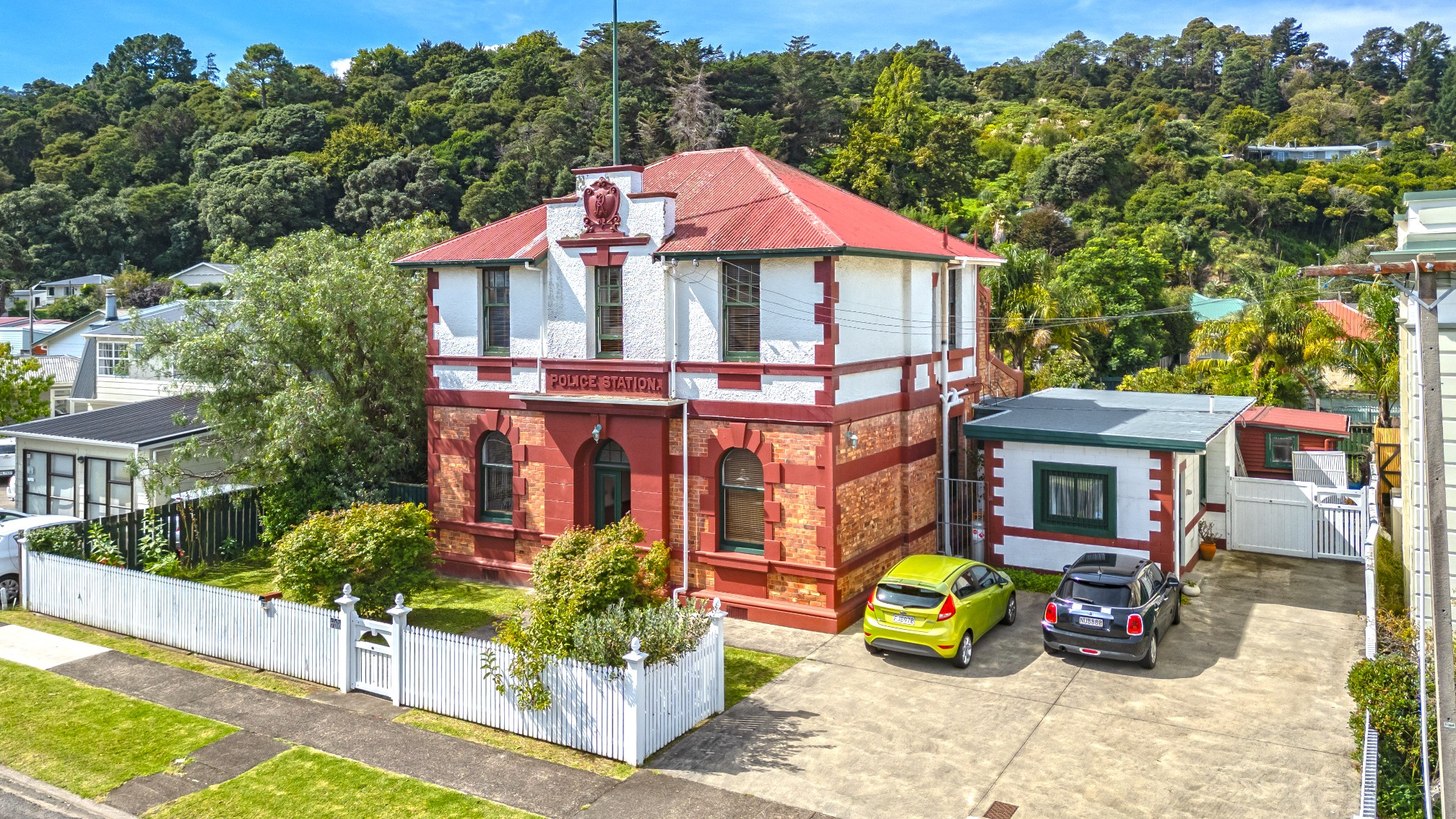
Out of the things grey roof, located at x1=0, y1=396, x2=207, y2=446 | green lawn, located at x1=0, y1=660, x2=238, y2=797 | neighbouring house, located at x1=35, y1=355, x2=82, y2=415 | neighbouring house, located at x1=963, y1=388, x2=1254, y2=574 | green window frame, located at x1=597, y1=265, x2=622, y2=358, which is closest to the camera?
green lawn, located at x1=0, y1=660, x2=238, y2=797

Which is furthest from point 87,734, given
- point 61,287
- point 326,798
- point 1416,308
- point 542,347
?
point 61,287

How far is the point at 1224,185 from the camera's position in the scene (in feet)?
253

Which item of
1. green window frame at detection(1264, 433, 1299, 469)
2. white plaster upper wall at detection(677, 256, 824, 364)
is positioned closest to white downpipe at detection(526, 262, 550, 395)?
white plaster upper wall at detection(677, 256, 824, 364)

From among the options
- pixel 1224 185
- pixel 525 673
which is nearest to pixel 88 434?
pixel 525 673

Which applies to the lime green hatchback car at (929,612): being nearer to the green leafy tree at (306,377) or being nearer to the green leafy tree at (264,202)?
the green leafy tree at (306,377)

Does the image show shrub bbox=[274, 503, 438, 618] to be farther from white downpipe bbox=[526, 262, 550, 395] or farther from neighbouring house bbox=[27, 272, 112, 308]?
neighbouring house bbox=[27, 272, 112, 308]

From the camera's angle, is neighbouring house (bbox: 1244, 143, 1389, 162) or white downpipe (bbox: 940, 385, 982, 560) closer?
white downpipe (bbox: 940, 385, 982, 560)

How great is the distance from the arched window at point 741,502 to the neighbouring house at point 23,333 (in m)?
43.8

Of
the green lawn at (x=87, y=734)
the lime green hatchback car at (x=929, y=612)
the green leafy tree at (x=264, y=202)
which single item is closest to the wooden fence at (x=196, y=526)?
the green lawn at (x=87, y=734)

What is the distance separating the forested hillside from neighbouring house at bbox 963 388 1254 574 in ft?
96.4

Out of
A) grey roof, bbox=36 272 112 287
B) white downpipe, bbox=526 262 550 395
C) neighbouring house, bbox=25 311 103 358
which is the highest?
→ grey roof, bbox=36 272 112 287

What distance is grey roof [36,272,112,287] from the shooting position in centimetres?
8000

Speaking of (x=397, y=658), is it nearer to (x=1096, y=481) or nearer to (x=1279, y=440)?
(x=1096, y=481)

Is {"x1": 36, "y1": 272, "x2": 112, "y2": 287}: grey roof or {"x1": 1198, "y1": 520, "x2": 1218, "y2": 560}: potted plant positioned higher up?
{"x1": 36, "y1": 272, "x2": 112, "y2": 287}: grey roof
